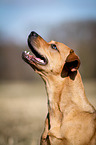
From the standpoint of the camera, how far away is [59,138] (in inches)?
171

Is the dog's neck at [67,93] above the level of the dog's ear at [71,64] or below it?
below

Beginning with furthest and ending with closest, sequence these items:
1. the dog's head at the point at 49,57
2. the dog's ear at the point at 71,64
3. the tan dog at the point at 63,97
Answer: the dog's head at the point at 49,57 < the dog's ear at the point at 71,64 < the tan dog at the point at 63,97

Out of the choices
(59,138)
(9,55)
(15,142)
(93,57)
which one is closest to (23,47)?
(9,55)

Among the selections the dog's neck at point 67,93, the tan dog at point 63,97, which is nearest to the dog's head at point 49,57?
the tan dog at point 63,97

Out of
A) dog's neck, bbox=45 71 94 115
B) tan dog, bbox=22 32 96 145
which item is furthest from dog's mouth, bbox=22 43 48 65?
dog's neck, bbox=45 71 94 115

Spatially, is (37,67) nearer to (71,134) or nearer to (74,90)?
(74,90)

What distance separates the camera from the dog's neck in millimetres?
4609

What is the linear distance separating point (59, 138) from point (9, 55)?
30.7 m

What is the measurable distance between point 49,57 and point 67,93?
80cm

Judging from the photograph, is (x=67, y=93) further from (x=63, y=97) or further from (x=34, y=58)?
(x=34, y=58)

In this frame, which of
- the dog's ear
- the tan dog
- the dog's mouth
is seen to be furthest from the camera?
the dog's mouth

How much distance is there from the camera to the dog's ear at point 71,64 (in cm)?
452

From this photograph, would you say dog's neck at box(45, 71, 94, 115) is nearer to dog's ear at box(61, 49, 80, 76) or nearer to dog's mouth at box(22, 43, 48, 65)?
dog's ear at box(61, 49, 80, 76)

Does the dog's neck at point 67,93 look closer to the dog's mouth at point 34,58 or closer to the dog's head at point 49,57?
the dog's head at point 49,57
